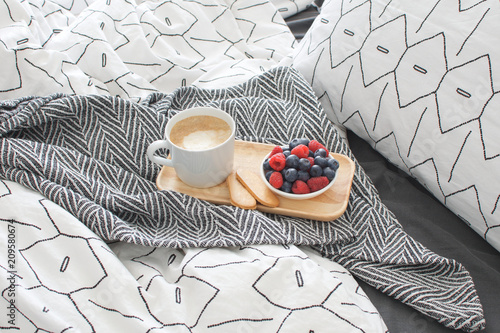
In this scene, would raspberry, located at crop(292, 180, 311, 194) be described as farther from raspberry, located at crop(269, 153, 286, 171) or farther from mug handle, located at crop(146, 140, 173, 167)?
mug handle, located at crop(146, 140, 173, 167)

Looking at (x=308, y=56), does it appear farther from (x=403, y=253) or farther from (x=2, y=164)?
(x=2, y=164)

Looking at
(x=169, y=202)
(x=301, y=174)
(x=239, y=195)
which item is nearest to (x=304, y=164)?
(x=301, y=174)

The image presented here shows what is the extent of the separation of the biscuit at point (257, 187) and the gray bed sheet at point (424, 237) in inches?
7.9

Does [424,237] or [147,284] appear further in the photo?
[424,237]

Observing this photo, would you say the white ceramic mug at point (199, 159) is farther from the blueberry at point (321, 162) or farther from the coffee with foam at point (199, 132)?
the blueberry at point (321, 162)

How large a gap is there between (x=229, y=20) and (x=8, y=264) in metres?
0.86

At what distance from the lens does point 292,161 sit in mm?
686

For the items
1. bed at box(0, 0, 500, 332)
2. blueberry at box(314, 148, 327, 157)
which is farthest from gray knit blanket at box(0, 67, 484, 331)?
blueberry at box(314, 148, 327, 157)

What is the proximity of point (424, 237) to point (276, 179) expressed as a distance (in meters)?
0.28

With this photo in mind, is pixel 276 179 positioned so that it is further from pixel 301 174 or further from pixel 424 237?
pixel 424 237

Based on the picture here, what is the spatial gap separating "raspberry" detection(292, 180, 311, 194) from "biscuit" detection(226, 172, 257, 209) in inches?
2.8

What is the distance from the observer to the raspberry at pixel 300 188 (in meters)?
0.68

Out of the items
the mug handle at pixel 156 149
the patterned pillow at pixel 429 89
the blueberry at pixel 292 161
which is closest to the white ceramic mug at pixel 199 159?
the mug handle at pixel 156 149

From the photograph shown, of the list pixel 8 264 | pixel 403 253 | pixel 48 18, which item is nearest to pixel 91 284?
pixel 8 264
